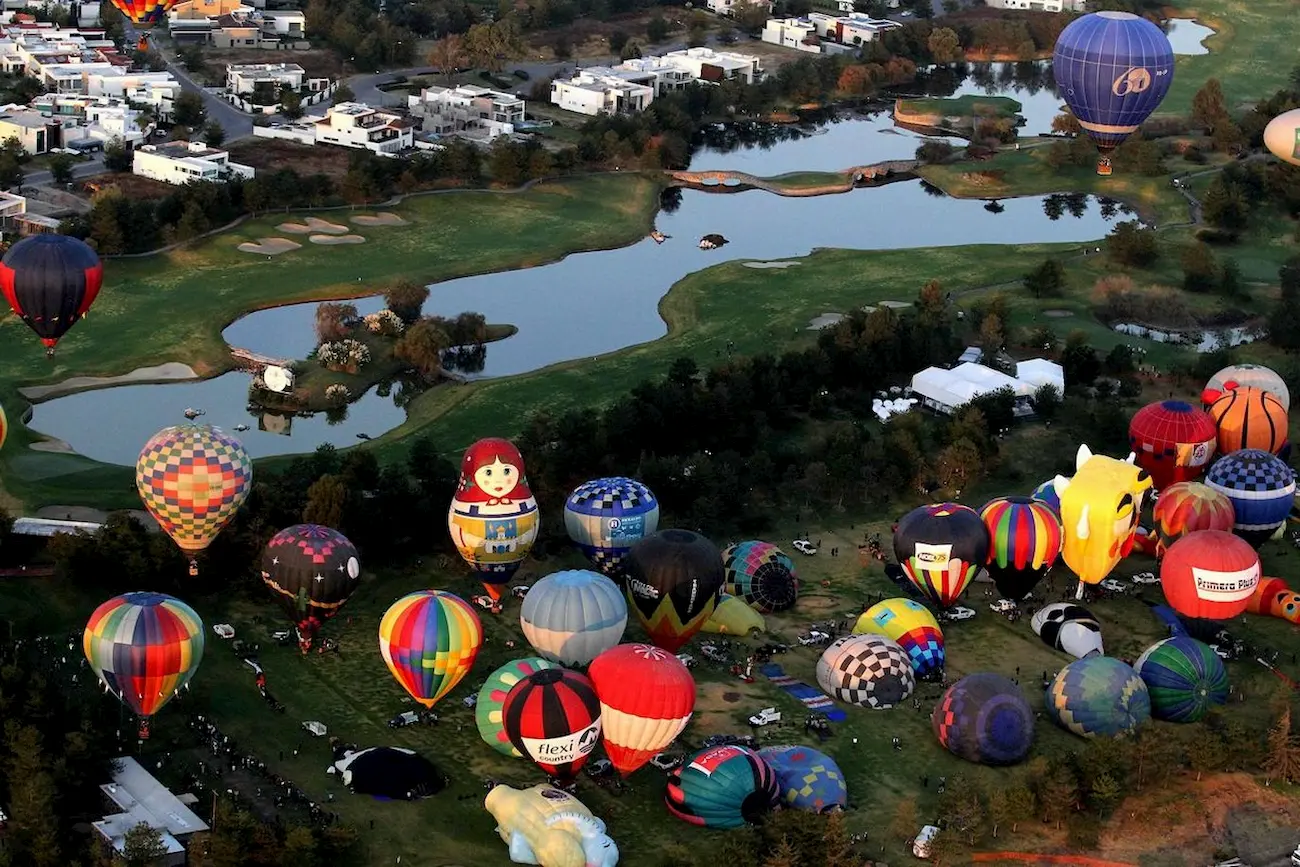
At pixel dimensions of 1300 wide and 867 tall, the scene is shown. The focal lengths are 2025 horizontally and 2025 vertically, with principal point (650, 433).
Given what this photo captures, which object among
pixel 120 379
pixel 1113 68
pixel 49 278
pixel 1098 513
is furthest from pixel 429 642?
pixel 1113 68

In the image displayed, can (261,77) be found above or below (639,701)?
below

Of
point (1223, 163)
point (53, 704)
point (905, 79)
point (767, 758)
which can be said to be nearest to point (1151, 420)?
point (767, 758)

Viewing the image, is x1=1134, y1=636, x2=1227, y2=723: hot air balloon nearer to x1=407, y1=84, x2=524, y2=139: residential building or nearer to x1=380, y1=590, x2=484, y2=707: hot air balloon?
x1=380, y1=590, x2=484, y2=707: hot air balloon

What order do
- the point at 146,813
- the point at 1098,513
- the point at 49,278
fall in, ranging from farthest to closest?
the point at 49,278 < the point at 1098,513 < the point at 146,813

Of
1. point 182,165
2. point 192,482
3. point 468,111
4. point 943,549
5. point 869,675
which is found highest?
point 192,482

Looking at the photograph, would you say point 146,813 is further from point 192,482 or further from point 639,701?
point 192,482

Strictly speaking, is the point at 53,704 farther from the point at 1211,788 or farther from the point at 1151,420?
the point at 1151,420
